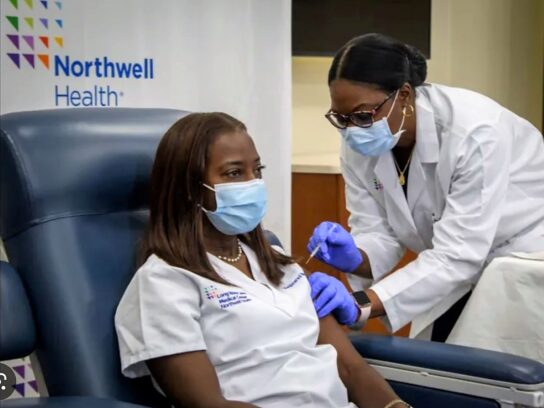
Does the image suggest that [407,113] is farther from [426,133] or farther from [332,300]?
[332,300]

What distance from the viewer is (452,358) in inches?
70.9

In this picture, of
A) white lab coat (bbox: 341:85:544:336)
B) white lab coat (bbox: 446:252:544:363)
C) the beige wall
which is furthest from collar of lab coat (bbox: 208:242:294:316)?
the beige wall

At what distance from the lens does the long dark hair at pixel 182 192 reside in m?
1.69

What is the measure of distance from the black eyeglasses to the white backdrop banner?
62 cm

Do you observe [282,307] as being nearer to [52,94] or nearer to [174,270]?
[174,270]

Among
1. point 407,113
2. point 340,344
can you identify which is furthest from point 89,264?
point 407,113

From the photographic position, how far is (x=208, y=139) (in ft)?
5.54

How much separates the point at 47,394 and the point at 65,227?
1.04 feet

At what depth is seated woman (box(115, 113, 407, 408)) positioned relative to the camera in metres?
1.56

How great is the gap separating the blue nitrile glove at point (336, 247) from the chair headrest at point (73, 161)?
46 cm

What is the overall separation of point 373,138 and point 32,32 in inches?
35.1

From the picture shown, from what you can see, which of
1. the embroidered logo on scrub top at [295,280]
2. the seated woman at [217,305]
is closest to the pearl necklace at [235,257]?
the seated woman at [217,305]

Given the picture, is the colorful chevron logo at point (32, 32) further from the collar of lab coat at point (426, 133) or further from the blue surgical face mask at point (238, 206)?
the collar of lab coat at point (426, 133)

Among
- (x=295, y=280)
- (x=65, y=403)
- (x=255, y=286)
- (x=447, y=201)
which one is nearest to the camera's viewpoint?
(x=65, y=403)
